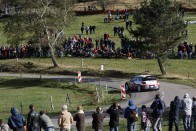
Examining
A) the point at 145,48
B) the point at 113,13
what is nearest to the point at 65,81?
the point at 145,48

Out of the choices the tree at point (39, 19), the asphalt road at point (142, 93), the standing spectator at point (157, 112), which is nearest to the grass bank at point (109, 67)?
the asphalt road at point (142, 93)

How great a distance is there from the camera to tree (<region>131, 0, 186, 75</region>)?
52.9 metres

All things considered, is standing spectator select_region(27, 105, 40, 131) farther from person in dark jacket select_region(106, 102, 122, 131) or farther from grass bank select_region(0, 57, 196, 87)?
grass bank select_region(0, 57, 196, 87)

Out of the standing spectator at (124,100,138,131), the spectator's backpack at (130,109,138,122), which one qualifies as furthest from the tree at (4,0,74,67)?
the spectator's backpack at (130,109,138,122)

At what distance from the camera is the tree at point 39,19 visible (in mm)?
60375

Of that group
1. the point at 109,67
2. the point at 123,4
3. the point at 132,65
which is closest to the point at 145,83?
the point at 132,65

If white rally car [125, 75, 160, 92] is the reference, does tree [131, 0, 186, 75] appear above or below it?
above

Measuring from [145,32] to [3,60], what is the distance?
22675 millimetres

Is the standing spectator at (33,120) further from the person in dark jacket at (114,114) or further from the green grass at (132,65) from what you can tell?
the green grass at (132,65)

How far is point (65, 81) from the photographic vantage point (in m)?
53.9

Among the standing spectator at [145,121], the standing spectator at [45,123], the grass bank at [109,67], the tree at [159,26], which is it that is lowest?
the grass bank at [109,67]

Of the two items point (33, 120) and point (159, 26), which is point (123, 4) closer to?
point (159, 26)

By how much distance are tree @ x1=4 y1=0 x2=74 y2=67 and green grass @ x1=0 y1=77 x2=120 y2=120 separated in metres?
5.97

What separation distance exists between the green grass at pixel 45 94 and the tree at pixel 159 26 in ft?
26.1
